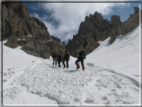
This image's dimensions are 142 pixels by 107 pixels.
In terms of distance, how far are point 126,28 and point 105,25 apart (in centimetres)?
5590

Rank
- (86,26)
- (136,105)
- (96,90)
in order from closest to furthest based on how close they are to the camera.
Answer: (136,105)
(96,90)
(86,26)

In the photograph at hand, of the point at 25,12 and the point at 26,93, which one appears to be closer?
the point at 26,93

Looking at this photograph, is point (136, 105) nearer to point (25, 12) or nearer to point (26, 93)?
point (26, 93)

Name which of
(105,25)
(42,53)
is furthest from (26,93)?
(105,25)

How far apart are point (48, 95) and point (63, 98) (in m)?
0.64

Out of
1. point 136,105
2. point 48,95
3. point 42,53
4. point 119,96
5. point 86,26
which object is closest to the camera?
point 136,105

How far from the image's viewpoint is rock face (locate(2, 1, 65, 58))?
26.1m

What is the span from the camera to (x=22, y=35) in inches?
1439

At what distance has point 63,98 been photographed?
298cm

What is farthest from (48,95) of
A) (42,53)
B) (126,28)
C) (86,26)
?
(86,26)

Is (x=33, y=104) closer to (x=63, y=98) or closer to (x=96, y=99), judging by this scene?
(x=63, y=98)

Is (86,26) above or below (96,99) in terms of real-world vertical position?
above

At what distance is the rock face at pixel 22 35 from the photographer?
85.8 ft

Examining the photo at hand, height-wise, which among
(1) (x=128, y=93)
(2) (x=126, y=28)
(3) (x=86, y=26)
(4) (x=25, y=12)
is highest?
(3) (x=86, y=26)
